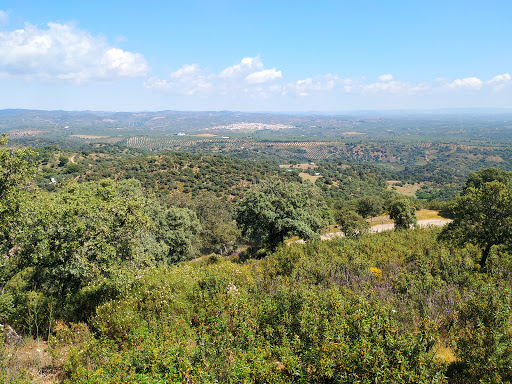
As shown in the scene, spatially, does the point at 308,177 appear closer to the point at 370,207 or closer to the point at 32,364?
the point at 370,207

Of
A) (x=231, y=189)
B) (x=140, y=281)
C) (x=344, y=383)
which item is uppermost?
(x=344, y=383)

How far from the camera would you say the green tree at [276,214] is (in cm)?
1878

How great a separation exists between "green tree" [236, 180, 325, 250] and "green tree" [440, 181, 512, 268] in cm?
854

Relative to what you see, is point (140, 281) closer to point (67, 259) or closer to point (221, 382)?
point (67, 259)

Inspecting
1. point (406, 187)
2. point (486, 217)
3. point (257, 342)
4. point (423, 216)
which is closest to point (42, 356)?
point (257, 342)

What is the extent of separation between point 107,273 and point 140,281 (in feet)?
3.57

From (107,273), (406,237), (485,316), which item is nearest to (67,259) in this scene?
(107,273)

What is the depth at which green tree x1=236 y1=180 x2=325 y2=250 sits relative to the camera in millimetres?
18781

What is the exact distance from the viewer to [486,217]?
1166 centimetres

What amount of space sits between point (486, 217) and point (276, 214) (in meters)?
10.7

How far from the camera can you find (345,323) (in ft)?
18.0

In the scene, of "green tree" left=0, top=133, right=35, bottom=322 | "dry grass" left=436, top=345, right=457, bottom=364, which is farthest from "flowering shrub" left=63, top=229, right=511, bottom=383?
"green tree" left=0, top=133, right=35, bottom=322

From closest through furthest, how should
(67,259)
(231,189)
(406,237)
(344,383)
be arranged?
(344,383)
(67,259)
(406,237)
(231,189)

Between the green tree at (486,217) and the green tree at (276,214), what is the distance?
8.54 metres
